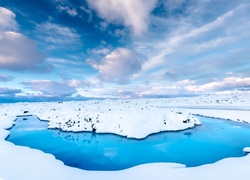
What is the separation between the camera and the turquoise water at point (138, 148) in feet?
47.5

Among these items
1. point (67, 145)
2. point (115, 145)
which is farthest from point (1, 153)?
point (115, 145)

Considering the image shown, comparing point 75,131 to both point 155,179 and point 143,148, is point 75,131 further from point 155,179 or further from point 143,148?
point 155,179

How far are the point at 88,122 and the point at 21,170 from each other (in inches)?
684

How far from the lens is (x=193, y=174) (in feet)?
33.1

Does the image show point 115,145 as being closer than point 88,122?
Yes

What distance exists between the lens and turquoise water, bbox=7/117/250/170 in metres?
14.5

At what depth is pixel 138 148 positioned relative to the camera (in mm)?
18078

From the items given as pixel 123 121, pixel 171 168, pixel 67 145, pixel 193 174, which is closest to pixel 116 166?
pixel 171 168

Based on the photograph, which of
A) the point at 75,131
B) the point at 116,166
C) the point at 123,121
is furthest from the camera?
the point at 75,131

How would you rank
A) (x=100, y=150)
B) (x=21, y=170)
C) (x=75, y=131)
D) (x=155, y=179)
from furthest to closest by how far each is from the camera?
(x=75, y=131) < (x=100, y=150) < (x=21, y=170) < (x=155, y=179)

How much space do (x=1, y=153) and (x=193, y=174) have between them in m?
14.1

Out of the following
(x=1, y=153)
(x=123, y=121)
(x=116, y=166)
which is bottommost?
(x=116, y=166)

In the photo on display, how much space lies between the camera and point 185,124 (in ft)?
93.5

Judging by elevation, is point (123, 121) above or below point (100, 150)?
above
